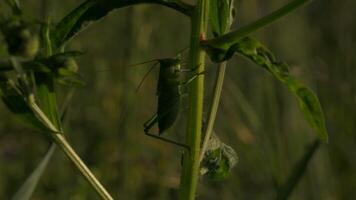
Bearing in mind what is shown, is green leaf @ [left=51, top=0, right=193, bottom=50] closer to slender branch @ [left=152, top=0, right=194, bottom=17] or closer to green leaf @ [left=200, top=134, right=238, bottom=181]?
slender branch @ [left=152, top=0, right=194, bottom=17]

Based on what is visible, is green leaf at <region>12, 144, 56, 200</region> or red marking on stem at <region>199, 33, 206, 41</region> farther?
green leaf at <region>12, 144, 56, 200</region>

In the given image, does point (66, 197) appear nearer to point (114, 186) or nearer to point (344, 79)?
point (114, 186)

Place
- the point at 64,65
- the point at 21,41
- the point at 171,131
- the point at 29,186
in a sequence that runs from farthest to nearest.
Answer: the point at 171,131
the point at 29,186
the point at 64,65
the point at 21,41

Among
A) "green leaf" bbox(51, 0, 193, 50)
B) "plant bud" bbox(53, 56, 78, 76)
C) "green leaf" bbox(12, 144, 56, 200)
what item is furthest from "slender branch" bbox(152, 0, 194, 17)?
"green leaf" bbox(12, 144, 56, 200)

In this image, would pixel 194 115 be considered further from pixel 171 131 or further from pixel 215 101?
pixel 171 131

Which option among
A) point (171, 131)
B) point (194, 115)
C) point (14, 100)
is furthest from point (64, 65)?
point (171, 131)
